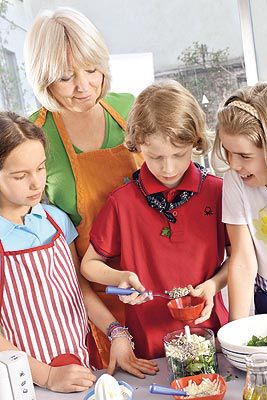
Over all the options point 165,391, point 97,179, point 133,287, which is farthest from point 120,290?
point 97,179

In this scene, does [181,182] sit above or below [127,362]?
above

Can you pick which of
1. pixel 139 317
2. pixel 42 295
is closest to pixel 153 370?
pixel 139 317

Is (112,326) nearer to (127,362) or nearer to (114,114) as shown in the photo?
(127,362)

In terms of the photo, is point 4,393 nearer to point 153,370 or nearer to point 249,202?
point 153,370

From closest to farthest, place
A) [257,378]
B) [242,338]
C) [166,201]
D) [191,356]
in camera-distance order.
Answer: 1. [257,378]
2. [191,356]
3. [242,338]
4. [166,201]

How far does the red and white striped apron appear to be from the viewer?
1.82 m

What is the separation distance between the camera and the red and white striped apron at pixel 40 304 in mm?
1817

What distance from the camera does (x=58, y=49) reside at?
1.83 metres

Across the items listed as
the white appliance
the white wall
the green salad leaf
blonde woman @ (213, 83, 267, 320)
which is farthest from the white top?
the white wall

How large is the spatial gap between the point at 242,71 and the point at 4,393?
11.4 ft

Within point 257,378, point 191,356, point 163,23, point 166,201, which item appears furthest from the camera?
point 163,23

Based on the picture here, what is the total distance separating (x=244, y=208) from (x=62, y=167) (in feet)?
1.77

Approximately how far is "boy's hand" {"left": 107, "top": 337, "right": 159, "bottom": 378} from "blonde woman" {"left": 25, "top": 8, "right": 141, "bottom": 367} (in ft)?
0.78

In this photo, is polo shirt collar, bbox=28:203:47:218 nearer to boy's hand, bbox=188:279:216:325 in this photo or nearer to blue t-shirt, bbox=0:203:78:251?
blue t-shirt, bbox=0:203:78:251
